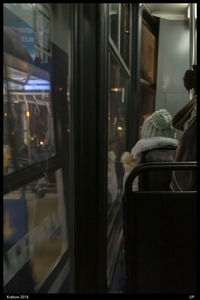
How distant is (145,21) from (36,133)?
261 cm

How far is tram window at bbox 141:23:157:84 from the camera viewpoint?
336 cm

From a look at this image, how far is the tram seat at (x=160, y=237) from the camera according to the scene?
1.49 metres

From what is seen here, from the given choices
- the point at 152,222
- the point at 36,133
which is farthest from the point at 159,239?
the point at 36,133

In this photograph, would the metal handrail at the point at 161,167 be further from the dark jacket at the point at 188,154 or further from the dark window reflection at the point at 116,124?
the dark window reflection at the point at 116,124

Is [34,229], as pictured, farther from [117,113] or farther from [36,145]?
[117,113]

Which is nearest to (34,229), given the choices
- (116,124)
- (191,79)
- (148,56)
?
(191,79)

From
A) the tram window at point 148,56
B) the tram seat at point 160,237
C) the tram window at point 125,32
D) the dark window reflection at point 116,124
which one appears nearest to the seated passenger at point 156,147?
the dark window reflection at point 116,124

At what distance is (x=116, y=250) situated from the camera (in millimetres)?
3076

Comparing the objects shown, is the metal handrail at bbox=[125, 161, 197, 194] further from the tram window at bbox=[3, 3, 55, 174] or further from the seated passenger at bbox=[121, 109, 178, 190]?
the seated passenger at bbox=[121, 109, 178, 190]

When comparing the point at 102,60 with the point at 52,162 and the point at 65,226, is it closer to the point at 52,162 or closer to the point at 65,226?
the point at 52,162

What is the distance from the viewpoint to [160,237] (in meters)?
1.53

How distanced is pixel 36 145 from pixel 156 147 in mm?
1495

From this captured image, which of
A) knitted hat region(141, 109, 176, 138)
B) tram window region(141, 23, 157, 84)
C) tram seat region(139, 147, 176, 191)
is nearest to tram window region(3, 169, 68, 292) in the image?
tram seat region(139, 147, 176, 191)

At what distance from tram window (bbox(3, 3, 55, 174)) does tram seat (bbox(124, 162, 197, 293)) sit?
1.65 ft
